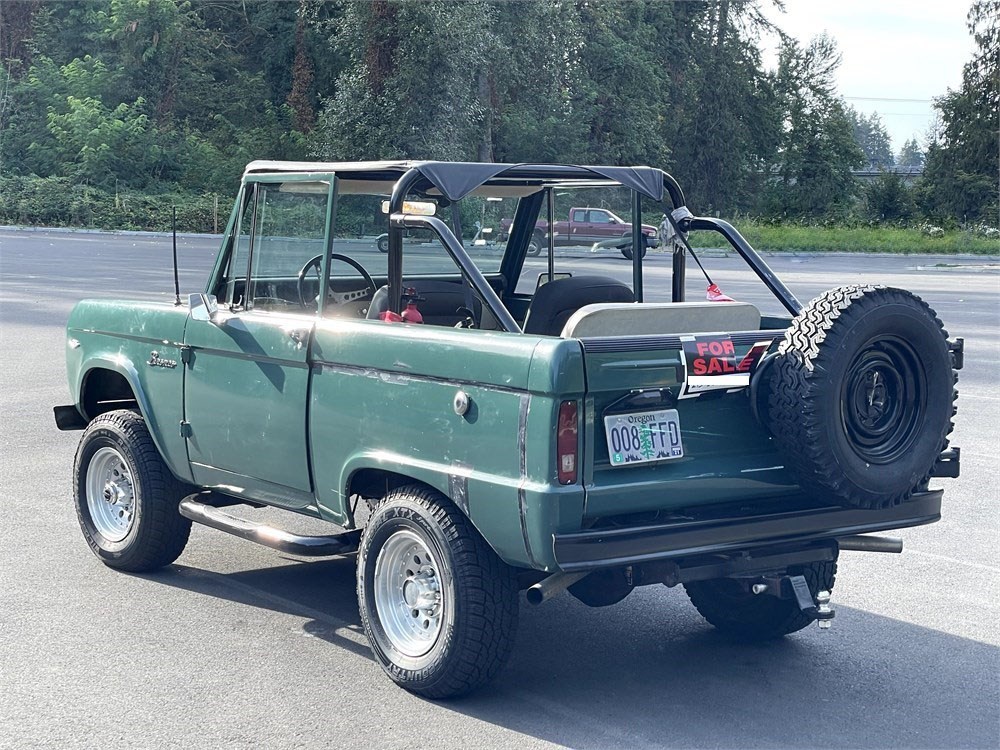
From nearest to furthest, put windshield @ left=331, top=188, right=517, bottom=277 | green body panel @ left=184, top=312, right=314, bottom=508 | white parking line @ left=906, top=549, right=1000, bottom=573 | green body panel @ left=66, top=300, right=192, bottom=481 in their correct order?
green body panel @ left=184, top=312, right=314, bottom=508, windshield @ left=331, top=188, right=517, bottom=277, green body panel @ left=66, top=300, right=192, bottom=481, white parking line @ left=906, top=549, right=1000, bottom=573

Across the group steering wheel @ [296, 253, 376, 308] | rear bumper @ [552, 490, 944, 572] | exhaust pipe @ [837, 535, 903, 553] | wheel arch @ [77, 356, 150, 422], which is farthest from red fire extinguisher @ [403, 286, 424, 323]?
exhaust pipe @ [837, 535, 903, 553]

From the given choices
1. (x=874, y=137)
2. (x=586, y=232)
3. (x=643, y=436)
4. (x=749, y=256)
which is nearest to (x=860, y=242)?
(x=586, y=232)

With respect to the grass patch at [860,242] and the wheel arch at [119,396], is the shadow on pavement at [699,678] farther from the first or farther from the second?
the grass patch at [860,242]

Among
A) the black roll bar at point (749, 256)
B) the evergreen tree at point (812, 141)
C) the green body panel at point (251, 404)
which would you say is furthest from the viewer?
the evergreen tree at point (812, 141)

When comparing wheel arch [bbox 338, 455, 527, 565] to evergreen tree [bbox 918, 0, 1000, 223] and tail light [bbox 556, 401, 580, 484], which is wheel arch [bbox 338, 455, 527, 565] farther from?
evergreen tree [bbox 918, 0, 1000, 223]

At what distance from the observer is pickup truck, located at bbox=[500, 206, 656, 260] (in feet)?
20.9

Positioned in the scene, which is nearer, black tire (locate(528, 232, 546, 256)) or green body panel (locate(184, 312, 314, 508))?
green body panel (locate(184, 312, 314, 508))

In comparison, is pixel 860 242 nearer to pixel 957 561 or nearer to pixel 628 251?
pixel 957 561

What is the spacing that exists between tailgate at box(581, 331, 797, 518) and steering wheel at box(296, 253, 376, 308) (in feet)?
5.23

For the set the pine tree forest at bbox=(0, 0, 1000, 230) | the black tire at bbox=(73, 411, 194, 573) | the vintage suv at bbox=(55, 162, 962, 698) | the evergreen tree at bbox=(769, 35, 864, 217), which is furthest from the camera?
the evergreen tree at bbox=(769, 35, 864, 217)

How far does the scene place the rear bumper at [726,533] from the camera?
4.10 meters

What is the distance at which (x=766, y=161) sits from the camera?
63.8m

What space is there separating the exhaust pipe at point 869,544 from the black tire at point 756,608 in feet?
0.91

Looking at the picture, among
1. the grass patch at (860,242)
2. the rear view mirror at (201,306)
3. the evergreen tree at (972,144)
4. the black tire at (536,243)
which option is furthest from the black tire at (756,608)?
the evergreen tree at (972,144)
